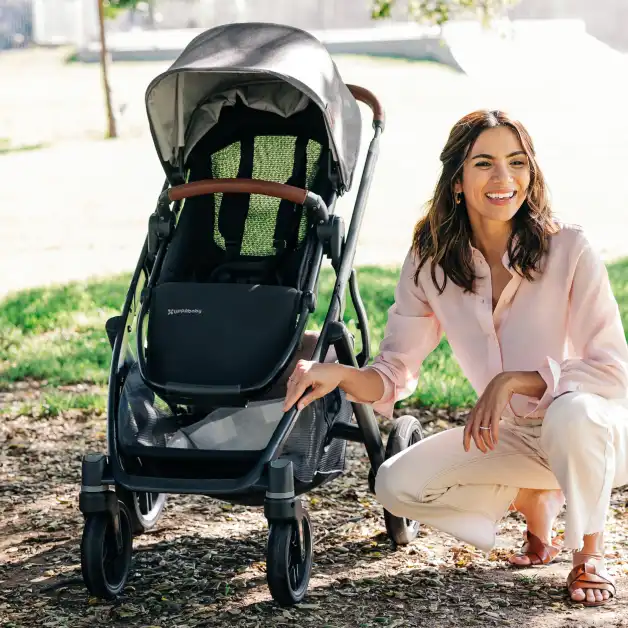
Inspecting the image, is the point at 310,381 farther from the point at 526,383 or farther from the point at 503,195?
the point at 503,195

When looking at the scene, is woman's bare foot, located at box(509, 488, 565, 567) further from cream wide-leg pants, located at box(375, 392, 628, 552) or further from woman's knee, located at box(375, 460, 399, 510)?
woman's knee, located at box(375, 460, 399, 510)

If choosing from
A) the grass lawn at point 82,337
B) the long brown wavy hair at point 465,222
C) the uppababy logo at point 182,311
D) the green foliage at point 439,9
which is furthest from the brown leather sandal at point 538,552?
the green foliage at point 439,9

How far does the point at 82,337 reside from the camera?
680 cm

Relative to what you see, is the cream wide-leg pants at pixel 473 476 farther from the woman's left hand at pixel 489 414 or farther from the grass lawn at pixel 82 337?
the grass lawn at pixel 82 337

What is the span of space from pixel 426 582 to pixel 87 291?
5204mm

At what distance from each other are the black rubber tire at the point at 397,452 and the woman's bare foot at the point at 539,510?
1.20 feet

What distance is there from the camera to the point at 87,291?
8.14 metres

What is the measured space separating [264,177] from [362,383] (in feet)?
3.47

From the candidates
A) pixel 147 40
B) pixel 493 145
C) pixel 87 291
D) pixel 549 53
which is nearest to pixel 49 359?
pixel 87 291

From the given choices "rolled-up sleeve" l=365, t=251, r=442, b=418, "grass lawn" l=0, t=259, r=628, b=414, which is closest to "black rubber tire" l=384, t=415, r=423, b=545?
"rolled-up sleeve" l=365, t=251, r=442, b=418

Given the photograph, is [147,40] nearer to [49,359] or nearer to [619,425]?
[49,359]

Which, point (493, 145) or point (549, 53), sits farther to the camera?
point (549, 53)

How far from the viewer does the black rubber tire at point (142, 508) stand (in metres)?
3.64

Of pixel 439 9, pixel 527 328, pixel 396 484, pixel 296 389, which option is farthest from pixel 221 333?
pixel 439 9
